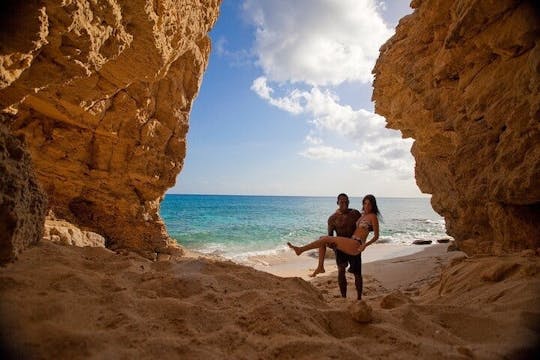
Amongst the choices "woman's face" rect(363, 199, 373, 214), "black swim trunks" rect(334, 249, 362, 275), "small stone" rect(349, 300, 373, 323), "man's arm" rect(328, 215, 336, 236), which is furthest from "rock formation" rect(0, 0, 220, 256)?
"black swim trunks" rect(334, 249, 362, 275)

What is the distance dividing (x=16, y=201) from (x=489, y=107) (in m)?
6.78

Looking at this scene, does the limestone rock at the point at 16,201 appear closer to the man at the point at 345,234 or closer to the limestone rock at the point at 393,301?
the limestone rock at the point at 393,301

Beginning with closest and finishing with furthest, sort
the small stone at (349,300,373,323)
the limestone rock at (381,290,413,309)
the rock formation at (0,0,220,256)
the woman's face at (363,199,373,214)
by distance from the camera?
the small stone at (349,300,373,323) → the limestone rock at (381,290,413,309) → the rock formation at (0,0,220,256) → the woman's face at (363,199,373,214)

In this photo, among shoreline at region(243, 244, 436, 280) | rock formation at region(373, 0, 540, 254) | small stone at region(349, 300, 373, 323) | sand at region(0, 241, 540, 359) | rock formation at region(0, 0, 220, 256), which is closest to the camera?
sand at region(0, 241, 540, 359)

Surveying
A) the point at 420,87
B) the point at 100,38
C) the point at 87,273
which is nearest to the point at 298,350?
the point at 87,273

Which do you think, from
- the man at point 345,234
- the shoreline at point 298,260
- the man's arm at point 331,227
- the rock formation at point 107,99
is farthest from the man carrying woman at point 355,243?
the shoreline at point 298,260

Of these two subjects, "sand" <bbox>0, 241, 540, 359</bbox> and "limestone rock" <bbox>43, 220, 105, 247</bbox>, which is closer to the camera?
"sand" <bbox>0, 241, 540, 359</bbox>

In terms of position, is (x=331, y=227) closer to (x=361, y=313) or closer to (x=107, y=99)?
(x=361, y=313)

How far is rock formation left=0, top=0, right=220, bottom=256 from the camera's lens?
3.45 m

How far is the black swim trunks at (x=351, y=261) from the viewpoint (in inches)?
189

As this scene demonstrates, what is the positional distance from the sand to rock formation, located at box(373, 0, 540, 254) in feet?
4.78

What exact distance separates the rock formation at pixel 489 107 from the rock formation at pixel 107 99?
5830mm

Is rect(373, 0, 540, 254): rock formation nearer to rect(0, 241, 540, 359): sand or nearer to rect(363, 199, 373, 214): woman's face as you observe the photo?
rect(0, 241, 540, 359): sand

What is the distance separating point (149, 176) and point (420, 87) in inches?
422
